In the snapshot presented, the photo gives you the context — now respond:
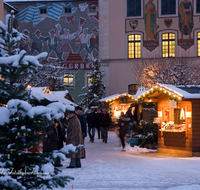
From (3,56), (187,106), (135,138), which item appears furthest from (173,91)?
(3,56)

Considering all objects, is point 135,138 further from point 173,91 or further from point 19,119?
point 19,119

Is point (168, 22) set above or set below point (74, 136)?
above

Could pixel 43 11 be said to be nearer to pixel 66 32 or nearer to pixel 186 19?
pixel 66 32

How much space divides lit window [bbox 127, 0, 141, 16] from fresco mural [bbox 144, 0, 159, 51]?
0.61 m

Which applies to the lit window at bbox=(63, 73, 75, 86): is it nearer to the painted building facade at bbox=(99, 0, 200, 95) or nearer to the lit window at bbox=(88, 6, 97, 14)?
the painted building facade at bbox=(99, 0, 200, 95)

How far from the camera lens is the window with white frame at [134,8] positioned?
34.0m

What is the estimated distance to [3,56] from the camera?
18.1 ft

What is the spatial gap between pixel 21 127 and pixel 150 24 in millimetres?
29724

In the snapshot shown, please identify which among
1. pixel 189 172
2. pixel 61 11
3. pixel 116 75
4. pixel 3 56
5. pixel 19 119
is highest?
pixel 61 11

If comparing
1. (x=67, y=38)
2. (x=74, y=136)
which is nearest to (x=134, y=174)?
(x=74, y=136)

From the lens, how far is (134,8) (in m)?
34.1

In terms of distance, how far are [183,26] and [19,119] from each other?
2991 centimetres

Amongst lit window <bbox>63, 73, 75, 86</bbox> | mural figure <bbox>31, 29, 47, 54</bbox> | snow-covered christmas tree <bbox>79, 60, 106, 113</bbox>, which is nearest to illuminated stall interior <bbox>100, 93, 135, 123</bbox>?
snow-covered christmas tree <bbox>79, 60, 106, 113</bbox>

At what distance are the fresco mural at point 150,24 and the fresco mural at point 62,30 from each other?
5512mm
